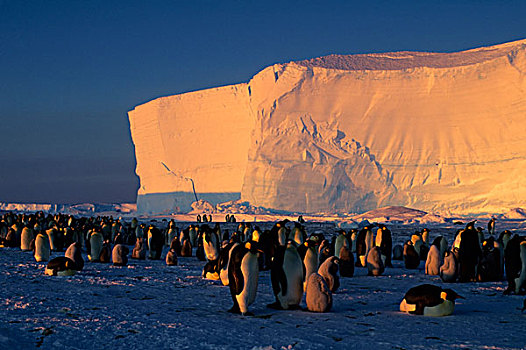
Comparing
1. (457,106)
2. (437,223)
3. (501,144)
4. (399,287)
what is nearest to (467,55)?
(457,106)

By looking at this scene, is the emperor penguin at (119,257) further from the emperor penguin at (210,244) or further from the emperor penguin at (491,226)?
the emperor penguin at (491,226)

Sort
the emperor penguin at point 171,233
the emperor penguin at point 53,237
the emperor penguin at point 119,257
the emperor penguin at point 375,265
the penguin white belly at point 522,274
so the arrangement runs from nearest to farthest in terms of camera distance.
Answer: the penguin white belly at point 522,274
the emperor penguin at point 375,265
the emperor penguin at point 119,257
the emperor penguin at point 53,237
the emperor penguin at point 171,233

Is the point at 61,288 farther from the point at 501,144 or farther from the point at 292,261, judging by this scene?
the point at 501,144

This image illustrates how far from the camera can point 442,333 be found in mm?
5781

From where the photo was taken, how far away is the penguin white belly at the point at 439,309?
675cm

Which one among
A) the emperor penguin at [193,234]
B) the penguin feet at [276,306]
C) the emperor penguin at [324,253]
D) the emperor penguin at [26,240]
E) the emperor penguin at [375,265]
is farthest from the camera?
the emperor penguin at [193,234]

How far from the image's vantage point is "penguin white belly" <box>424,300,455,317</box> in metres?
6.75

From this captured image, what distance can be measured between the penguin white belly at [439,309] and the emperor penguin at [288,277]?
1.51m

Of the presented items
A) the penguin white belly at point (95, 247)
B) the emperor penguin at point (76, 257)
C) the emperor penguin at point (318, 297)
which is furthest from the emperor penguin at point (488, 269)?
the penguin white belly at point (95, 247)

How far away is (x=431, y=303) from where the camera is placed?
6.79 m

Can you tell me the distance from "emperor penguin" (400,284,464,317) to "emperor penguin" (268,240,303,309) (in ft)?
4.35

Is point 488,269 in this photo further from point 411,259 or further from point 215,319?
point 215,319

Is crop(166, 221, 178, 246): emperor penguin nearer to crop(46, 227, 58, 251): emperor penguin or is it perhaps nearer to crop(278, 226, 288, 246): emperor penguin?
crop(46, 227, 58, 251): emperor penguin

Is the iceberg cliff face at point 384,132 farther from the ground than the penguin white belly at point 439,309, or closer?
farther from the ground
